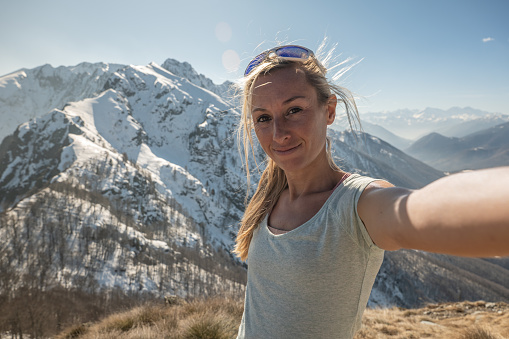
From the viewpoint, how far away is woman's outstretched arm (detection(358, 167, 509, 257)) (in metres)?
0.69

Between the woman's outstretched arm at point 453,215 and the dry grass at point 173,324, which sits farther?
the dry grass at point 173,324

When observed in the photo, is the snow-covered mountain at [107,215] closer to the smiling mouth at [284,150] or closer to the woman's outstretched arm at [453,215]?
the smiling mouth at [284,150]

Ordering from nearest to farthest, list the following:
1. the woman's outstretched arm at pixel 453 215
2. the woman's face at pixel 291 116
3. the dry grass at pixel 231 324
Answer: the woman's outstretched arm at pixel 453 215 < the woman's face at pixel 291 116 < the dry grass at pixel 231 324

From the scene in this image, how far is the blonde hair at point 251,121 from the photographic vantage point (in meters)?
1.83

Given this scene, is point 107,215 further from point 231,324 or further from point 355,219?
point 355,219

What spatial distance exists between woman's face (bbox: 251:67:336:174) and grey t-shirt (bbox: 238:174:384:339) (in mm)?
357

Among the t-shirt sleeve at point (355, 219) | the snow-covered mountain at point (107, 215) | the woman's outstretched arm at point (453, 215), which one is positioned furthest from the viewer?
the snow-covered mountain at point (107, 215)

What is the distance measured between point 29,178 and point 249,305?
184m

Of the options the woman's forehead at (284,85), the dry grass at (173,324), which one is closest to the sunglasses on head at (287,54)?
the woman's forehead at (284,85)

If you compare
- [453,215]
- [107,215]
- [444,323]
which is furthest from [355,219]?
[107,215]

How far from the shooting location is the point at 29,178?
14250cm

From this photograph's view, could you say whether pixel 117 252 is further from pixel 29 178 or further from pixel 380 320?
pixel 380 320

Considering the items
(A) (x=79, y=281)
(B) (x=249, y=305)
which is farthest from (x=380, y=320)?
(A) (x=79, y=281)

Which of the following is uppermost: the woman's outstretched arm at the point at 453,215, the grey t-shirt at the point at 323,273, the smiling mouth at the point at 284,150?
the smiling mouth at the point at 284,150
